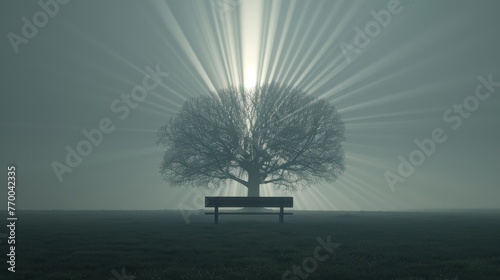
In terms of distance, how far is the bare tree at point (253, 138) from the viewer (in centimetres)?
4600

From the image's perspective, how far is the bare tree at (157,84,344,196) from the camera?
46.0 meters

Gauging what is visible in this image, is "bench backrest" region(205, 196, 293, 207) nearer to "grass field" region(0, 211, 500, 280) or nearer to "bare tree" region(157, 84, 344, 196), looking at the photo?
"grass field" region(0, 211, 500, 280)

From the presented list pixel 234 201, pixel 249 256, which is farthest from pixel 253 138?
Answer: pixel 249 256

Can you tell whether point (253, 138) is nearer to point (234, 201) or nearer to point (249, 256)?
point (234, 201)

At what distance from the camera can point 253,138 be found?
46500mm

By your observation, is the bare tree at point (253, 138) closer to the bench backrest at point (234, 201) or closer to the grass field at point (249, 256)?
the bench backrest at point (234, 201)

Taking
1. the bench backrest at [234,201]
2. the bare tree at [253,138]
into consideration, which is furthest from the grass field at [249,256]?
the bare tree at [253,138]

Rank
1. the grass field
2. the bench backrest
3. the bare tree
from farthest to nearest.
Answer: the bare tree < the bench backrest < the grass field

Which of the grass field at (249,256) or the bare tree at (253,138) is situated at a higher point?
the bare tree at (253,138)

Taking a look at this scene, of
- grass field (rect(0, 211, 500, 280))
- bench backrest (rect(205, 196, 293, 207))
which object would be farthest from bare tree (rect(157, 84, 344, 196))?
grass field (rect(0, 211, 500, 280))

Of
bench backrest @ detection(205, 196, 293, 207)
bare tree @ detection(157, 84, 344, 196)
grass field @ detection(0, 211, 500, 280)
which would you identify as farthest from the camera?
bare tree @ detection(157, 84, 344, 196)

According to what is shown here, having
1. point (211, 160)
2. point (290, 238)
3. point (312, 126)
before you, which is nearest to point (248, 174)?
point (211, 160)

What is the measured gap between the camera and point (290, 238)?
64.1ft

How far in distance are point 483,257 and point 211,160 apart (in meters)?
33.3
